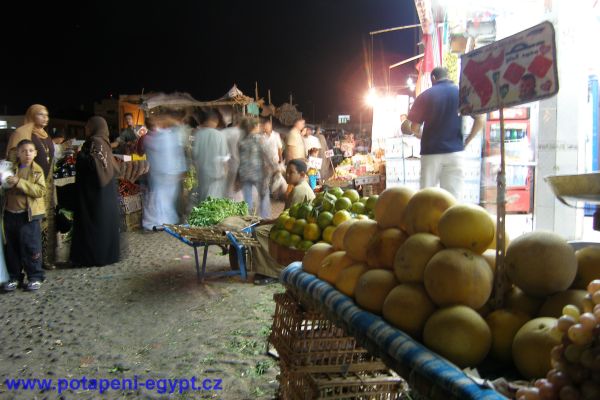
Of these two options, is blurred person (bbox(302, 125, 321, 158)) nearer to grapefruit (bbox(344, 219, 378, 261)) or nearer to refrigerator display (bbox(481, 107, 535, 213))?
refrigerator display (bbox(481, 107, 535, 213))

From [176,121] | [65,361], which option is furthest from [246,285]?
[176,121]

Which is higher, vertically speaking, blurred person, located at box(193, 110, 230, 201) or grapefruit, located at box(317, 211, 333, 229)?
blurred person, located at box(193, 110, 230, 201)

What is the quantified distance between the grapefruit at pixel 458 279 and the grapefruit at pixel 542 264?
0.36 ft

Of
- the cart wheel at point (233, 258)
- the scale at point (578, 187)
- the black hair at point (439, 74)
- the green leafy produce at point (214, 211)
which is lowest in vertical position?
the cart wheel at point (233, 258)

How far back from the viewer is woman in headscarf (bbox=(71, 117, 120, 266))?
6867mm

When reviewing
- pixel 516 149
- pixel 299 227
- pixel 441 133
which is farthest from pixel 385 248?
pixel 516 149

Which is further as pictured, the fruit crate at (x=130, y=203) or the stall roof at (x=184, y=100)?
the stall roof at (x=184, y=100)

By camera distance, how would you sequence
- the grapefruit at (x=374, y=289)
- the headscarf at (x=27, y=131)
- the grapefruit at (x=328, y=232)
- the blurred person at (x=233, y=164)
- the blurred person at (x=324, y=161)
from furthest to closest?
the blurred person at (x=324, y=161)
the blurred person at (x=233, y=164)
the headscarf at (x=27, y=131)
the grapefruit at (x=328, y=232)
the grapefruit at (x=374, y=289)

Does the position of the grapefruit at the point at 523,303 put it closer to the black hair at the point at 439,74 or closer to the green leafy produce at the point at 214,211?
the black hair at the point at 439,74

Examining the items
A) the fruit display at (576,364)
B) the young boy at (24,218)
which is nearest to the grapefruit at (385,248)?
the fruit display at (576,364)

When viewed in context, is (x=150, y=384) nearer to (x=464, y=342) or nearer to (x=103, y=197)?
(x=464, y=342)

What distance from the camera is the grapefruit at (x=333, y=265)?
7.45ft

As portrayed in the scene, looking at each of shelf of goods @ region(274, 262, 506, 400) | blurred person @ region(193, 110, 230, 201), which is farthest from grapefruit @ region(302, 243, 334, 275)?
blurred person @ region(193, 110, 230, 201)

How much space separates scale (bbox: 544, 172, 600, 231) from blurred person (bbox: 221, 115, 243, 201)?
781cm
